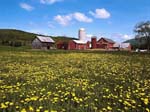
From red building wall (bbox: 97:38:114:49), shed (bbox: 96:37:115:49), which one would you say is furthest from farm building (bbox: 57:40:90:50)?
red building wall (bbox: 97:38:114:49)

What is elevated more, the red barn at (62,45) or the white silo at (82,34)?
the white silo at (82,34)

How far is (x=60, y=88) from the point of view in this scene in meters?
9.91

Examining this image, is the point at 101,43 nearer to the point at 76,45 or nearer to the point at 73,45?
the point at 76,45

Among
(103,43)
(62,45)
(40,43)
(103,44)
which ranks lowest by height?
(62,45)

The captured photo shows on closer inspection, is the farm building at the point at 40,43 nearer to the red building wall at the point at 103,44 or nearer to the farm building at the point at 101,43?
the farm building at the point at 101,43

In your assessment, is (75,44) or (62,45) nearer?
(75,44)

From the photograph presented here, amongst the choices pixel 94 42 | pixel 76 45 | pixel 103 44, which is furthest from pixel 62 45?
pixel 103 44

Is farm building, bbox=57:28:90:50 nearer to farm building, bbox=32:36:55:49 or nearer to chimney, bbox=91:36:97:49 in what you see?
chimney, bbox=91:36:97:49

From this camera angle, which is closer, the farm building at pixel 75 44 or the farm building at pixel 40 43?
the farm building at pixel 40 43

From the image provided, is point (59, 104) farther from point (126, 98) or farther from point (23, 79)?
point (23, 79)

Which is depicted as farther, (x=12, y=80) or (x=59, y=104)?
(x=12, y=80)

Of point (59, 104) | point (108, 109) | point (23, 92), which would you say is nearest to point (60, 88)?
point (23, 92)

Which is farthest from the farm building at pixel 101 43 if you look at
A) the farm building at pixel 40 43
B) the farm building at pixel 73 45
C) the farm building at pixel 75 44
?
the farm building at pixel 40 43

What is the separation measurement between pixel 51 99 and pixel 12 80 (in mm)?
4383
